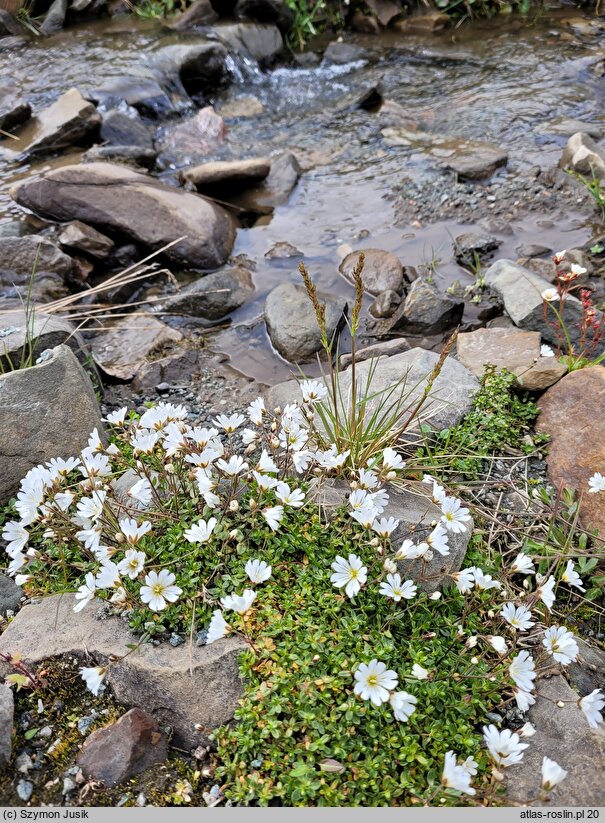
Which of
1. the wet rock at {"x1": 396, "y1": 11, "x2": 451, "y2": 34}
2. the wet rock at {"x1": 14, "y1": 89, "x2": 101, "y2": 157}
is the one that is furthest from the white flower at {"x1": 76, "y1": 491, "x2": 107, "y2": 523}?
the wet rock at {"x1": 396, "y1": 11, "x2": 451, "y2": 34}

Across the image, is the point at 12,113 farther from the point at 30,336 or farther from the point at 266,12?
the point at 30,336

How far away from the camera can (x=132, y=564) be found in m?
2.60

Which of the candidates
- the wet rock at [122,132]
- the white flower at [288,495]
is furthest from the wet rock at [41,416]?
the wet rock at [122,132]

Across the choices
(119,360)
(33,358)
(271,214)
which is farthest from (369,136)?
(33,358)

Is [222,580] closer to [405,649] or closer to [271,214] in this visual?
[405,649]

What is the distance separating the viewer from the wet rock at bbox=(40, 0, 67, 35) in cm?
1061

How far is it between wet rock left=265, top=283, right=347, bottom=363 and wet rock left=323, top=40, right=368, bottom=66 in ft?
22.4

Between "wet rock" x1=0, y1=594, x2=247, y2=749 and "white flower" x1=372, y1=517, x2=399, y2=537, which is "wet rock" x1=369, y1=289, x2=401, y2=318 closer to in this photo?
"white flower" x1=372, y1=517, x2=399, y2=537

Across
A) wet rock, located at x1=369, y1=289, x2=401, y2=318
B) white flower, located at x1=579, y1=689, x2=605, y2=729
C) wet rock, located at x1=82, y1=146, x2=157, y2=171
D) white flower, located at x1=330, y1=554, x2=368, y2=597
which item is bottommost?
wet rock, located at x1=369, y1=289, x2=401, y2=318

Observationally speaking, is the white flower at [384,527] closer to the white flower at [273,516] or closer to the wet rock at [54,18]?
the white flower at [273,516]

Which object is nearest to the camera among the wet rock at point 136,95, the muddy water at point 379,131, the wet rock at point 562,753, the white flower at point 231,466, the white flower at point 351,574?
the wet rock at point 562,753

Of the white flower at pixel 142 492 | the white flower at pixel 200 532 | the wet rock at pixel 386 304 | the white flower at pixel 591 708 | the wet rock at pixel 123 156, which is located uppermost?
the wet rock at pixel 123 156

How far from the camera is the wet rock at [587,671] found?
2.76 m

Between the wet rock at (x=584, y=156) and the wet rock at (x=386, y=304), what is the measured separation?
104 inches
